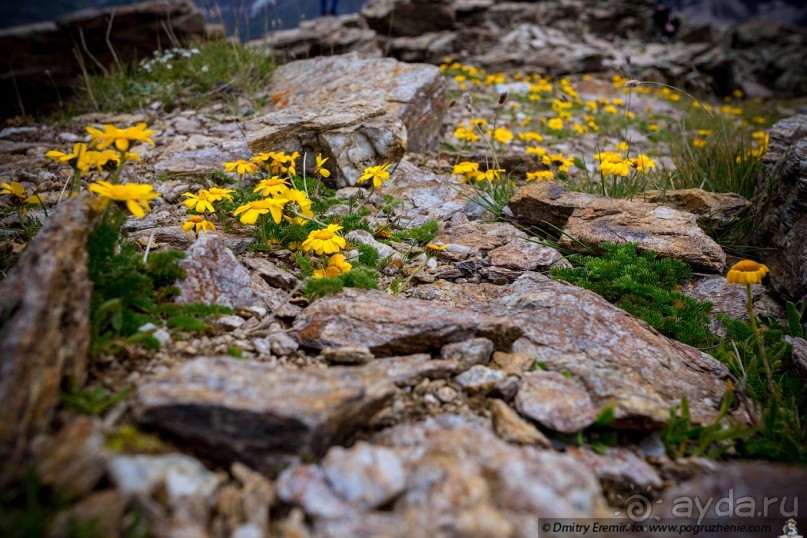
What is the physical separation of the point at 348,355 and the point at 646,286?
216 cm

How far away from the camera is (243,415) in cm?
147

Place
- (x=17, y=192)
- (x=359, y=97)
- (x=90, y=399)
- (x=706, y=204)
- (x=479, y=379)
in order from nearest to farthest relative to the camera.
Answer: (x=90, y=399)
(x=479, y=379)
(x=17, y=192)
(x=706, y=204)
(x=359, y=97)

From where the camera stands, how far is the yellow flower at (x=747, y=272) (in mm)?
2127

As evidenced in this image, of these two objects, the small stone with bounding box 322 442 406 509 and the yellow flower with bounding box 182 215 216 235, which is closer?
the small stone with bounding box 322 442 406 509

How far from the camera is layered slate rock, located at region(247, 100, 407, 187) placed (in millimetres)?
4359

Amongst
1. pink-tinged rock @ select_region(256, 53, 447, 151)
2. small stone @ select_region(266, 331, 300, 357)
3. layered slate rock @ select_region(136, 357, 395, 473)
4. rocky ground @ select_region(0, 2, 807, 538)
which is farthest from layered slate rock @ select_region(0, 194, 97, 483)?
pink-tinged rock @ select_region(256, 53, 447, 151)

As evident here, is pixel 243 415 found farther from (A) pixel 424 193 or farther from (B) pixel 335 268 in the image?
(A) pixel 424 193

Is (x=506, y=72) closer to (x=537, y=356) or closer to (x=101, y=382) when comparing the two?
(x=537, y=356)

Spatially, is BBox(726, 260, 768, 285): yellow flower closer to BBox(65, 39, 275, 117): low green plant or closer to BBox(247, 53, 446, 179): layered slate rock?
BBox(247, 53, 446, 179): layered slate rock

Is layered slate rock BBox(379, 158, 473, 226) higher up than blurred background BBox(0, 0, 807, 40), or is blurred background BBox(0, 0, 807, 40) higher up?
blurred background BBox(0, 0, 807, 40)

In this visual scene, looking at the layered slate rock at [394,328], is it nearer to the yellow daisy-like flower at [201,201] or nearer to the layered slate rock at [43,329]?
the layered slate rock at [43,329]

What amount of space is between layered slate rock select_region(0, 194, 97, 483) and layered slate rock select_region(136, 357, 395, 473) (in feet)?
0.93

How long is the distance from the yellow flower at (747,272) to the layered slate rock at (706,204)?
79.0 inches

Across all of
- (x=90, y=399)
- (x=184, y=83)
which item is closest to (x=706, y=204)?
(x=90, y=399)
